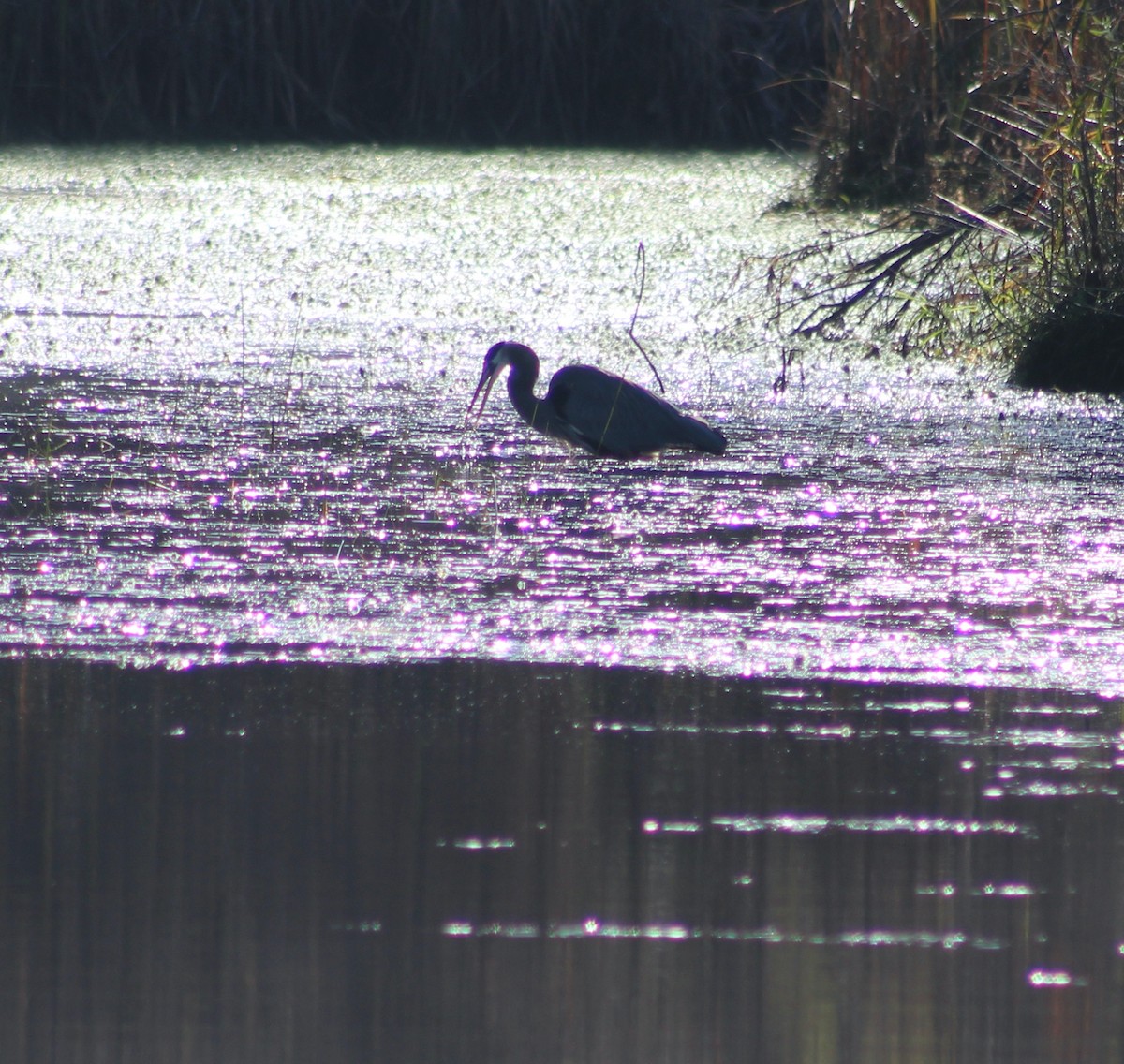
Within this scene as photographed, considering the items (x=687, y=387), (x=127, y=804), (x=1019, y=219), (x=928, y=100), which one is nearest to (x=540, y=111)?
(x=928, y=100)

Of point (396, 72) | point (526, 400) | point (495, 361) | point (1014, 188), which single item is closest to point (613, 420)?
point (526, 400)

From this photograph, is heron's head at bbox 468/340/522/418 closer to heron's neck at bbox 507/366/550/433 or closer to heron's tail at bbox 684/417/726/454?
heron's neck at bbox 507/366/550/433

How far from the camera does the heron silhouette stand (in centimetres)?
631

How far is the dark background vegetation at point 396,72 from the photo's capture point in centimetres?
1744

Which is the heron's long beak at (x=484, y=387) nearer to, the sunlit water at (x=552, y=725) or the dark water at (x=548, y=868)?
the sunlit water at (x=552, y=725)

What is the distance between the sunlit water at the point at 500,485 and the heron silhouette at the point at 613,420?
78 millimetres

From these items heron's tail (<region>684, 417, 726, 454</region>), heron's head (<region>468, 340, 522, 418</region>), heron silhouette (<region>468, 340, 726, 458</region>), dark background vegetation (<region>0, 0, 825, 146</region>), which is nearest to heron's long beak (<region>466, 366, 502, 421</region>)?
heron's head (<region>468, 340, 522, 418</region>)

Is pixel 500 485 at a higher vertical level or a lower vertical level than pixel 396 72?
lower

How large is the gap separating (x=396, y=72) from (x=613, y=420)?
11.9m

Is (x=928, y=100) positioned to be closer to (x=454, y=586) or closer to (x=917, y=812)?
(x=454, y=586)

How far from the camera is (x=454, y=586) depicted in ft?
15.3

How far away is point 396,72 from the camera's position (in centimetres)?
1777

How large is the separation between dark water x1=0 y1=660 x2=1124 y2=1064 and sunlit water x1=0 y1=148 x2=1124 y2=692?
30cm

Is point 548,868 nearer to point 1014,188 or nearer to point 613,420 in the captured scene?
point 613,420
